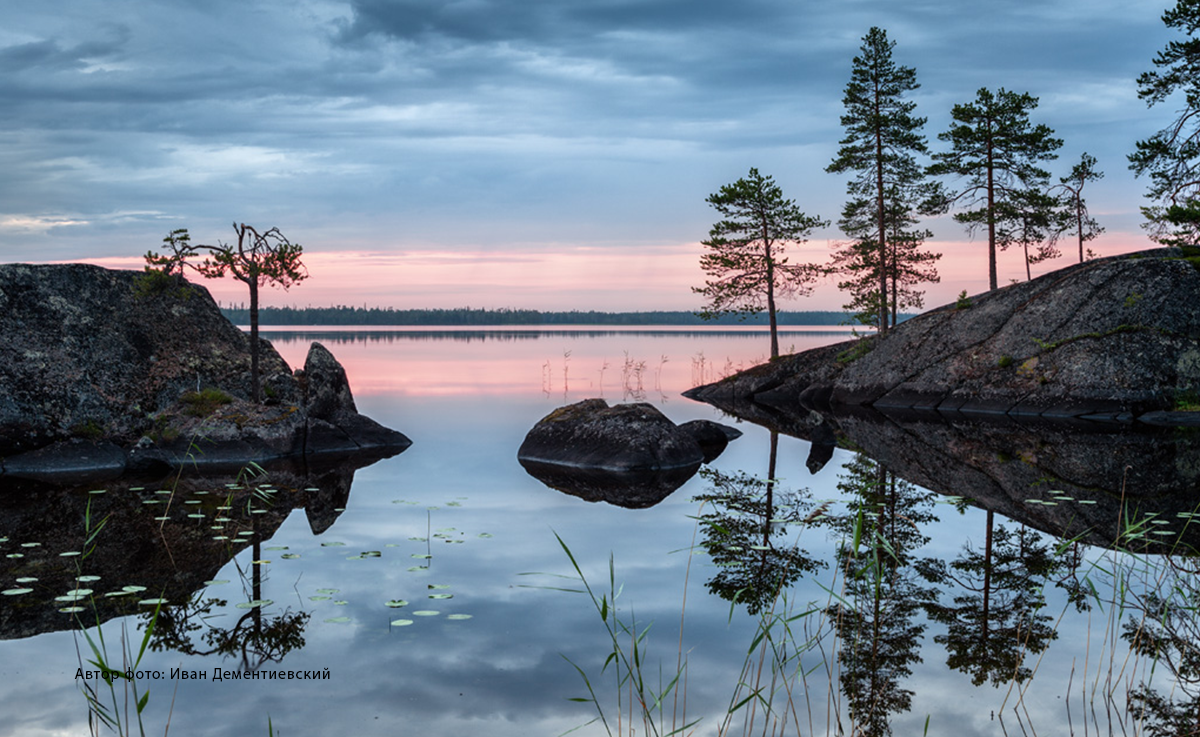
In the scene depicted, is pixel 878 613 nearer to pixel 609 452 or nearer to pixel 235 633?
pixel 235 633

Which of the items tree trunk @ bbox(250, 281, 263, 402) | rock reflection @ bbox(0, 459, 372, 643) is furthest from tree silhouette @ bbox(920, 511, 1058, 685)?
tree trunk @ bbox(250, 281, 263, 402)

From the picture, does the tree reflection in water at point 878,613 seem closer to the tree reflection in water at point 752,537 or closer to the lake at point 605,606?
the lake at point 605,606

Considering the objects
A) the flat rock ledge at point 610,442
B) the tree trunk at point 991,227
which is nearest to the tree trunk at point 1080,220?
the tree trunk at point 991,227

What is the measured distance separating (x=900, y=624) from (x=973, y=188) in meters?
33.2

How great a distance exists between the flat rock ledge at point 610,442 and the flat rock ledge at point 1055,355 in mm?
12089

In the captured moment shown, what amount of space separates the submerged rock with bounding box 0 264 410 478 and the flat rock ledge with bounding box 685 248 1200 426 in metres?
15.3

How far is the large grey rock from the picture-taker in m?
15.3

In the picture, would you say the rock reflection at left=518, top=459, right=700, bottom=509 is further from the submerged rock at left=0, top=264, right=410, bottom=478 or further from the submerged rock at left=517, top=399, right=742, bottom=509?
the submerged rock at left=0, top=264, right=410, bottom=478

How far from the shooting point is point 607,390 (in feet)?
118

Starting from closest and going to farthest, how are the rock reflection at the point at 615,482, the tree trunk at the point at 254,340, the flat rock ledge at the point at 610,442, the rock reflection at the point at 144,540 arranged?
the rock reflection at the point at 144,540
the rock reflection at the point at 615,482
the flat rock ledge at the point at 610,442
the tree trunk at the point at 254,340

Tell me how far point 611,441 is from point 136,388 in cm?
1047

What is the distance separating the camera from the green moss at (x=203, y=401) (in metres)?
16.8

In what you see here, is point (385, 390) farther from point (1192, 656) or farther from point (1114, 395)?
point (1192, 656)

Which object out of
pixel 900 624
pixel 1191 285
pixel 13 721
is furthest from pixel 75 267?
pixel 1191 285
